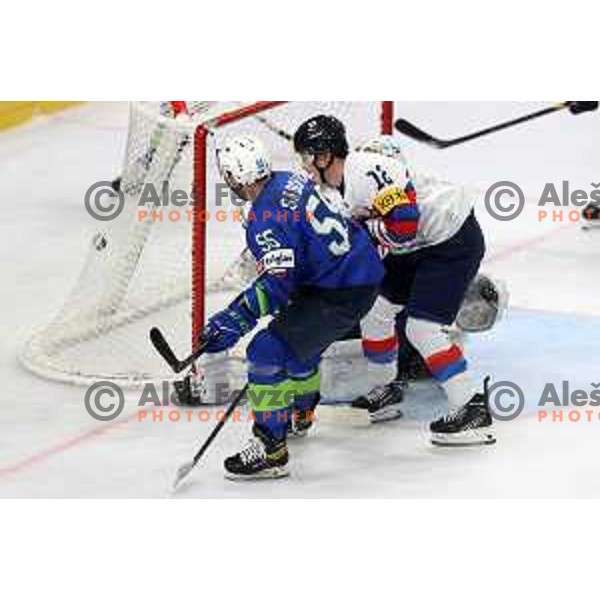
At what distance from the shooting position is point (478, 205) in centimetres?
846

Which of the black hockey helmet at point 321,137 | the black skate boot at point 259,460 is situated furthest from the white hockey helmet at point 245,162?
the black skate boot at point 259,460

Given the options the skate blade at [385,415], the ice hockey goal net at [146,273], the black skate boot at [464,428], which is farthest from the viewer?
the ice hockey goal net at [146,273]

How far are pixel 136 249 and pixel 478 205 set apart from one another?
192 centimetres

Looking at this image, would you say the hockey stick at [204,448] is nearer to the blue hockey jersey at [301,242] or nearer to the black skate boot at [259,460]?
the black skate boot at [259,460]

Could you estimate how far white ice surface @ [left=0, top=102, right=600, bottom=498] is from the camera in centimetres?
591

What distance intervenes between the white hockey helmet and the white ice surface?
79 cm

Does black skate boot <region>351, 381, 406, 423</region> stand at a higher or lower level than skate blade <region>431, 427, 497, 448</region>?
higher

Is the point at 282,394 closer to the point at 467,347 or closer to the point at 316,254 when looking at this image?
the point at 316,254

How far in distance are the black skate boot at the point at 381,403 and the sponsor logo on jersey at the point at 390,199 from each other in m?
0.63

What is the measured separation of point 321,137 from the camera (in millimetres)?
6012

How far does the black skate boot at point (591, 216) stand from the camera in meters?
8.12

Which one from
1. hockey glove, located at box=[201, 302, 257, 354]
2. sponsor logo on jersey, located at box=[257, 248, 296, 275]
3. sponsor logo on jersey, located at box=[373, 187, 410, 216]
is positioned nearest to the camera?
sponsor logo on jersey, located at box=[257, 248, 296, 275]

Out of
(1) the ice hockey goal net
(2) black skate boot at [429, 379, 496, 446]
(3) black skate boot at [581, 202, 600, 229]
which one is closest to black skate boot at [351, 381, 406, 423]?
(2) black skate boot at [429, 379, 496, 446]

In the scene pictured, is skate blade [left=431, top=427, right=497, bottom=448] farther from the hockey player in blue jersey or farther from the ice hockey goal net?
the ice hockey goal net
